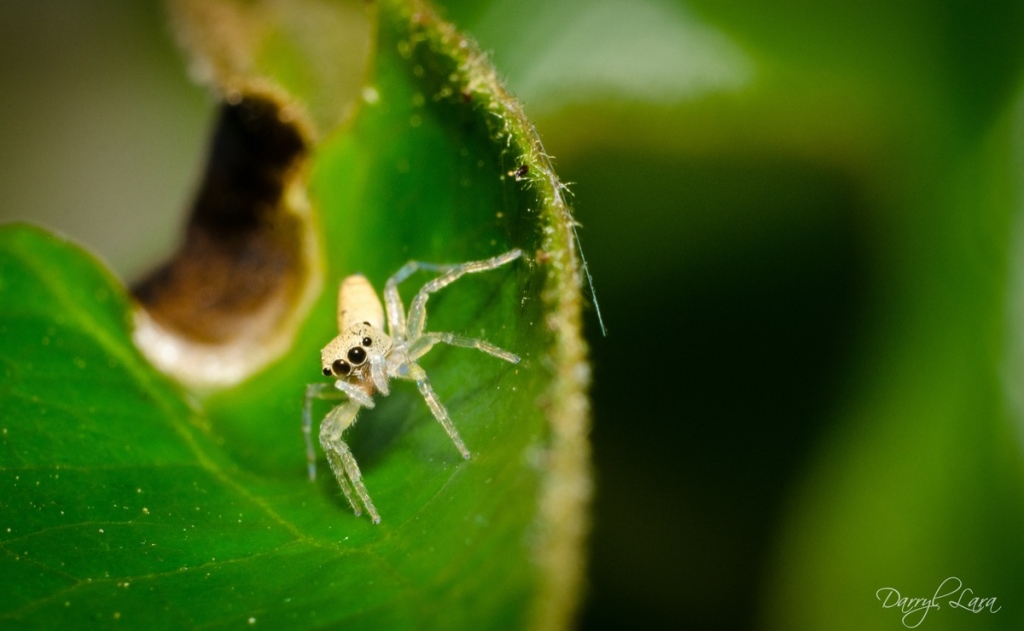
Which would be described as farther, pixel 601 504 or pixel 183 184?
pixel 183 184

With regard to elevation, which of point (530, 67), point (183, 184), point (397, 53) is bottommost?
point (397, 53)

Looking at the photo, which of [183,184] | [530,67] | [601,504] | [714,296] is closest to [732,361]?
[714,296]

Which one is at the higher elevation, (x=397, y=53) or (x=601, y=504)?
(x=397, y=53)

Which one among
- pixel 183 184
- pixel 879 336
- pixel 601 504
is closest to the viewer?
pixel 879 336

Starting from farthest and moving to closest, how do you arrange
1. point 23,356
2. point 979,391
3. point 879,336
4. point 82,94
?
point 82,94, point 879,336, point 979,391, point 23,356

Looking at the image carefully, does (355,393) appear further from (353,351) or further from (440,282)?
(440,282)

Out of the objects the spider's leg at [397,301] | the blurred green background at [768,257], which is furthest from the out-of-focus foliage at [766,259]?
the spider's leg at [397,301]

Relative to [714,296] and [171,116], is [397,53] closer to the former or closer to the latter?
[714,296]
